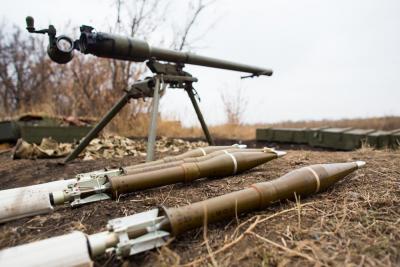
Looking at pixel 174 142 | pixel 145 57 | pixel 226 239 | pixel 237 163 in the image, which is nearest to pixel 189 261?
pixel 226 239

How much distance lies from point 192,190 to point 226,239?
0.53 meters

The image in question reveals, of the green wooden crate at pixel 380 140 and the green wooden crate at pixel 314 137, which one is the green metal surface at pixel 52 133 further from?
the green wooden crate at pixel 380 140

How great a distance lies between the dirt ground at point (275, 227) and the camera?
91 cm

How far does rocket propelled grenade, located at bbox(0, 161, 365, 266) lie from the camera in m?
0.82

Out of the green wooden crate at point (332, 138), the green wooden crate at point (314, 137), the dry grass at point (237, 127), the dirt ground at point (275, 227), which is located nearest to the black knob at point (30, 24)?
the dirt ground at point (275, 227)

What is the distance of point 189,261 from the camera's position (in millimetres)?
932

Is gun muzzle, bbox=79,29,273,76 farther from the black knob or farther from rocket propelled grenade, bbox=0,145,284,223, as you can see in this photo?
rocket propelled grenade, bbox=0,145,284,223

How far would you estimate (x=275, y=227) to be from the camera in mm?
1084

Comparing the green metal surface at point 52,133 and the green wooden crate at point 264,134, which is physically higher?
the green metal surface at point 52,133

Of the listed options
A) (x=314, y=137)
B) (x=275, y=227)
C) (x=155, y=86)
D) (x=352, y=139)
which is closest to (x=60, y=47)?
(x=155, y=86)

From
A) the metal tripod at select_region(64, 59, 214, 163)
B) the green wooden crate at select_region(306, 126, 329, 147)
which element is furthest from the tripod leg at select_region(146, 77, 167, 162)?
the green wooden crate at select_region(306, 126, 329, 147)

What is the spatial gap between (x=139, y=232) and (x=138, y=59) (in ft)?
6.47

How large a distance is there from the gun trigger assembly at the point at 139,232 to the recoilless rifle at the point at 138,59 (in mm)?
1261

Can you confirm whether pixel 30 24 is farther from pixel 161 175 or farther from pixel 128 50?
pixel 161 175
